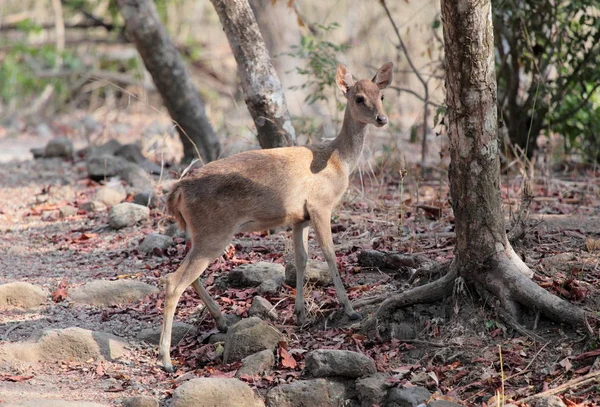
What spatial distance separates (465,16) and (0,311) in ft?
13.6

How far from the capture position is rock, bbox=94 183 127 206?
32.6 ft

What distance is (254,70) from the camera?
312 inches

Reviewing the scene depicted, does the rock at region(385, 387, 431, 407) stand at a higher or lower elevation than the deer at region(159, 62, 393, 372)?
lower

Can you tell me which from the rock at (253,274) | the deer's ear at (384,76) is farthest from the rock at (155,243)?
the deer's ear at (384,76)

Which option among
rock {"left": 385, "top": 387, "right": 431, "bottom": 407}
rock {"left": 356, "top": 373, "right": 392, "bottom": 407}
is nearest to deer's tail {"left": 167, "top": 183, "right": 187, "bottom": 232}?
rock {"left": 356, "top": 373, "right": 392, "bottom": 407}

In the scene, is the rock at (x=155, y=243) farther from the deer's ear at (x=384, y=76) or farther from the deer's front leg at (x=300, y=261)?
the deer's ear at (x=384, y=76)

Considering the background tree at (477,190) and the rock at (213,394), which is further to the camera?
the background tree at (477,190)

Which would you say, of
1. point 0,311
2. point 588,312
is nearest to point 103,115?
point 0,311

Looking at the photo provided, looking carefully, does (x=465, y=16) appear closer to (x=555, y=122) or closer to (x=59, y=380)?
(x=59, y=380)

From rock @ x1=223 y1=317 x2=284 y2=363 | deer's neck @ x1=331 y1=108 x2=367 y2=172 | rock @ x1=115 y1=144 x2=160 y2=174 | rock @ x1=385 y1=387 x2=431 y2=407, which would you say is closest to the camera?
rock @ x1=385 y1=387 x2=431 y2=407

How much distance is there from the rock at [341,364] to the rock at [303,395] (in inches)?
3.9

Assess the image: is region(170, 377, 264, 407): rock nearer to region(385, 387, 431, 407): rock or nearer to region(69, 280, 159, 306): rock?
region(385, 387, 431, 407): rock

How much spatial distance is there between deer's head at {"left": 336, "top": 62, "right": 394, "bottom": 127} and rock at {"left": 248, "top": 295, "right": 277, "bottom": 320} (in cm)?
166

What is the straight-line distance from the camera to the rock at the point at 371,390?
5219 millimetres
